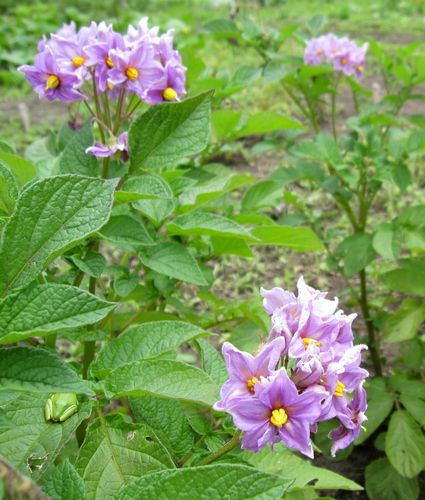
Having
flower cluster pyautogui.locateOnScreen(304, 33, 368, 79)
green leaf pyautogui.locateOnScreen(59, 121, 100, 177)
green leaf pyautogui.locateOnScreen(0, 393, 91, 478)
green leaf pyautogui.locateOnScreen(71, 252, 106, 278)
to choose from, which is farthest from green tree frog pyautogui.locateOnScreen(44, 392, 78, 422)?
flower cluster pyautogui.locateOnScreen(304, 33, 368, 79)

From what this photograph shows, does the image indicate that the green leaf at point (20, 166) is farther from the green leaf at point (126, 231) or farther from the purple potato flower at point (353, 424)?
the purple potato flower at point (353, 424)

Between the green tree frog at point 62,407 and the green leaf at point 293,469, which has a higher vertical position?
the green tree frog at point 62,407

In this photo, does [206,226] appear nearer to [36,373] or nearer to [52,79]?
[52,79]

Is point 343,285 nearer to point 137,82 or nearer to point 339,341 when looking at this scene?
point 137,82

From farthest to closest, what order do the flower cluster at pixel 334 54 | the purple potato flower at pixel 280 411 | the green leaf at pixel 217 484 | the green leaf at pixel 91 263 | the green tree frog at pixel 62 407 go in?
1. the flower cluster at pixel 334 54
2. the green leaf at pixel 91 263
3. the green tree frog at pixel 62 407
4. the purple potato flower at pixel 280 411
5. the green leaf at pixel 217 484

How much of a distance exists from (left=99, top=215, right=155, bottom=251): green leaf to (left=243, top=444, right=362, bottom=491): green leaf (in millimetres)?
417

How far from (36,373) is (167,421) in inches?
15.1

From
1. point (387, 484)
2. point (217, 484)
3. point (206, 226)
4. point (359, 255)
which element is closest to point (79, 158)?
point (206, 226)

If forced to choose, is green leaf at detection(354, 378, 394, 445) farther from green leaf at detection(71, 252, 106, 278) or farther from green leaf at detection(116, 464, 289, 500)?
green leaf at detection(116, 464, 289, 500)

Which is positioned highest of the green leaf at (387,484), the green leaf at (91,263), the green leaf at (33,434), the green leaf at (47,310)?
the green leaf at (47,310)

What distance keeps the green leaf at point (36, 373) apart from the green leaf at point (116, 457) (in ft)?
0.85

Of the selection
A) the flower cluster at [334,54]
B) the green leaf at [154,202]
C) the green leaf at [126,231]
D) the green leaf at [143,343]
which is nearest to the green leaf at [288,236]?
the green leaf at [154,202]

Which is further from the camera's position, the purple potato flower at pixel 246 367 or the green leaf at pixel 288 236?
the green leaf at pixel 288 236

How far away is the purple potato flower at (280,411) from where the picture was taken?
877mm
